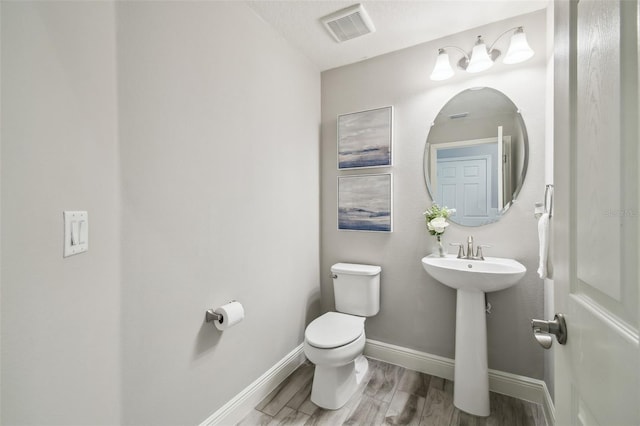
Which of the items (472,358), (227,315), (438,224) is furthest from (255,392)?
(438,224)

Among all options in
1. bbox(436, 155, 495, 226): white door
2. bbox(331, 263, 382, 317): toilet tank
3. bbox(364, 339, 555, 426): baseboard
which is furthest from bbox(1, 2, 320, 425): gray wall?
bbox(436, 155, 495, 226): white door

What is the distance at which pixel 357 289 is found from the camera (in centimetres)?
210

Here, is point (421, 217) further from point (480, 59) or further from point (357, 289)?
point (480, 59)

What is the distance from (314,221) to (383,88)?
3.94 feet

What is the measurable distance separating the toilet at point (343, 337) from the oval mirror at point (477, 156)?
786mm

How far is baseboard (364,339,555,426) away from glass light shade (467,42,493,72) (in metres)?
1.98

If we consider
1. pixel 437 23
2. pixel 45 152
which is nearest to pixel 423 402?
pixel 45 152

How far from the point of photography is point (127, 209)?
42.4 inches

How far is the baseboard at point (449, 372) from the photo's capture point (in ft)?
5.55

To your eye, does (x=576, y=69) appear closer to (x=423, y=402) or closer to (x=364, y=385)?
(x=423, y=402)

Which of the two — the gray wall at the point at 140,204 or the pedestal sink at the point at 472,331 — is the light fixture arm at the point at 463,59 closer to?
the gray wall at the point at 140,204

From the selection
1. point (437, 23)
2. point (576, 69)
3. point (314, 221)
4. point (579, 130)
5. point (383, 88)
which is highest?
point (437, 23)

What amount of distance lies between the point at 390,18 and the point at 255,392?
2485mm

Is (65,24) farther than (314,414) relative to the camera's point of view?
No
